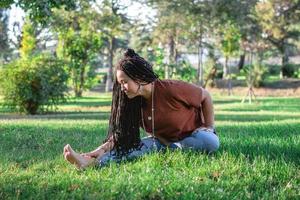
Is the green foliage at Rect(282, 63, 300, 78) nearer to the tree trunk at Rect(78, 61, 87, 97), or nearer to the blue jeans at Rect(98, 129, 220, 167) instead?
the tree trunk at Rect(78, 61, 87, 97)

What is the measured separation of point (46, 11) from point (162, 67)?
840 inches

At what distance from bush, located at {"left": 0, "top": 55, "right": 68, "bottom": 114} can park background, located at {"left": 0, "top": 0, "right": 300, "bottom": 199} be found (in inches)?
1.3

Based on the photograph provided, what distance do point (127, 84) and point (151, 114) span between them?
1.54ft

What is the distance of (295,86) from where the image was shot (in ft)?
130

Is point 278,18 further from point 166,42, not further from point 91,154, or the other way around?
point 91,154

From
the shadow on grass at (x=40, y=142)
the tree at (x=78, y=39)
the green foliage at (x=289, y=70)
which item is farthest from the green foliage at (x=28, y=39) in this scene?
the shadow on grass at (x=40, y=142)

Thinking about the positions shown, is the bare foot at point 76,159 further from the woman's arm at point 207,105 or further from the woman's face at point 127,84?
the woman's arm at point 207,105

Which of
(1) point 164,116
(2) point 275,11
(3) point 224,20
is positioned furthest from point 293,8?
(1) point 164,116

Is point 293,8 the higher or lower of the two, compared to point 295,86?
higher

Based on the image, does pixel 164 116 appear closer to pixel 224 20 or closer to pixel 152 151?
pixel 152 151

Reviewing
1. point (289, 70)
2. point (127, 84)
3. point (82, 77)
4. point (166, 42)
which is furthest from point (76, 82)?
point (127, 84)

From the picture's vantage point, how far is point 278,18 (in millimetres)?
43094

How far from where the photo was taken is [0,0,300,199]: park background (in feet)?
14.6

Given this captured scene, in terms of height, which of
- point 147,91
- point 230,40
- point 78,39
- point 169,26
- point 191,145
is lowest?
point 191,145
